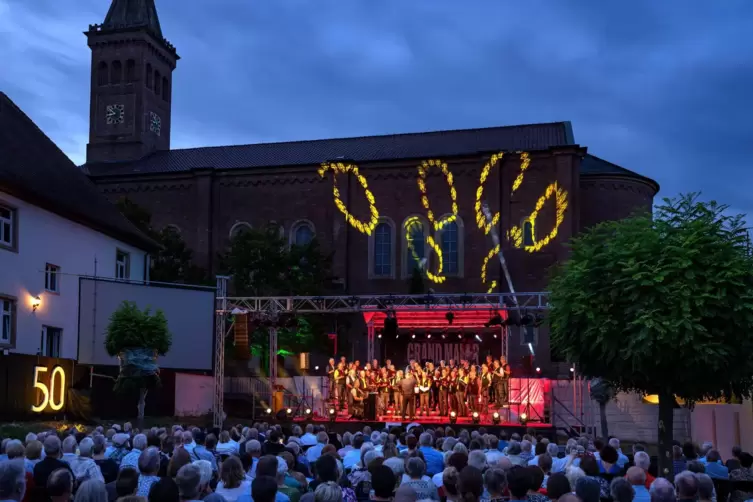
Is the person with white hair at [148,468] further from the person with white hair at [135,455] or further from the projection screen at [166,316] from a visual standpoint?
the projection screen at [166,316]

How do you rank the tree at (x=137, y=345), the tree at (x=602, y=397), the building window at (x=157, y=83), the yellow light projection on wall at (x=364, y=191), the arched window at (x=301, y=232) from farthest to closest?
the building window at (x=157, y=83) < the arched window at (x=301, y=232) < the yellow light projection on wall at (x=364, y=191) < the tree at (x=602, y=397) < the tree at (x=137, y=345)

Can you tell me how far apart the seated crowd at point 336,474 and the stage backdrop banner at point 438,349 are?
25.4 metres

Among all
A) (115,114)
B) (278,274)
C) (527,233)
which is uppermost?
(115,114)

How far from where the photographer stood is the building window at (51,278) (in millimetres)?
28781

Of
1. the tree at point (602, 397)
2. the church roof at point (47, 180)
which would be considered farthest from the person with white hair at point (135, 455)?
the tree at point (602, 397)

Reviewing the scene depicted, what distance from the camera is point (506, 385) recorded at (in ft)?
104

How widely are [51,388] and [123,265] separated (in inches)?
388

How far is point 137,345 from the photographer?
25156mm

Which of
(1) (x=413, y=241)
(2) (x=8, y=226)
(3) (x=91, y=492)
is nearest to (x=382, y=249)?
(1) (x=413, y=241)

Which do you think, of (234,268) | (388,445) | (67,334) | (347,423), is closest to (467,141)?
(234,268)

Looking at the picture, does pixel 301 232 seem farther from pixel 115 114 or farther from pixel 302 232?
pixel 115 114

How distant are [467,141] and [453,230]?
5.82 metres

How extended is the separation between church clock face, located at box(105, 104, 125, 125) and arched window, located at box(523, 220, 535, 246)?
25.3m

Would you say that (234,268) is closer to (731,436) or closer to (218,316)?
(218,316)
